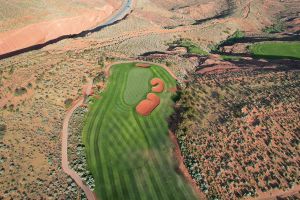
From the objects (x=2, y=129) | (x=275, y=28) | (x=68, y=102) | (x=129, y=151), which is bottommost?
(x=275, y=28)

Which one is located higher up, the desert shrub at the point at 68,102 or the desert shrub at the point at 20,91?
the desert shrub at the point at 20,91

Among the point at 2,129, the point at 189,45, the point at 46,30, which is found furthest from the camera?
the point at 46,30

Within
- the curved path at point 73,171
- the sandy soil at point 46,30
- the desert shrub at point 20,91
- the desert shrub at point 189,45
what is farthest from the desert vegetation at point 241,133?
the sandy soil at point 46,30

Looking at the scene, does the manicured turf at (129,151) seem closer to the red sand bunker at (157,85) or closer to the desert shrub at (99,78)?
the red sand bunker at (157,85)

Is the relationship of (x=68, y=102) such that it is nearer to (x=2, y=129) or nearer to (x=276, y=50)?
(x=2, y=129)

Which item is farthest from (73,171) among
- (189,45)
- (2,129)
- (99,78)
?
(189,45)
